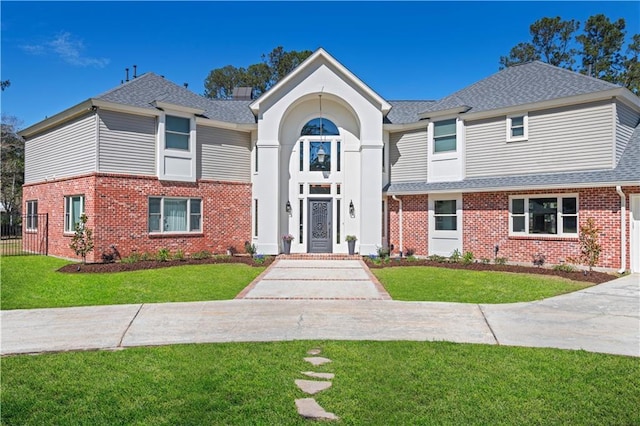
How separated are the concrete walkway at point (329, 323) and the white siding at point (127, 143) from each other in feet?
29.6

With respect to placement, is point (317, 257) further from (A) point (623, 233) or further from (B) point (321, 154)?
(A) point (623, 233)

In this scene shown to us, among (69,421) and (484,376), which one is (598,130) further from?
(69,421)

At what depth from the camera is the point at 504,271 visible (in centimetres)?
1413

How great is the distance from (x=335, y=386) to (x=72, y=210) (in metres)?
16.3

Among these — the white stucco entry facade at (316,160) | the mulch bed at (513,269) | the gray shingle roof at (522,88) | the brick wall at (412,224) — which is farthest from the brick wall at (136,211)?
the gray shingle roof at (522,88)

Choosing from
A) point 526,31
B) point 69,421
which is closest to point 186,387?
point 69,421

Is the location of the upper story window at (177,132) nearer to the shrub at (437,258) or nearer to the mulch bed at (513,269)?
the mulch bed at (513,269)

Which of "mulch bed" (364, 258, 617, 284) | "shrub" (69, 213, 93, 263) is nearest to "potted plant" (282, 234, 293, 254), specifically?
"mulch bed" (364, 258, 617, 284)

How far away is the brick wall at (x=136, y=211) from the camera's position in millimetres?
15867

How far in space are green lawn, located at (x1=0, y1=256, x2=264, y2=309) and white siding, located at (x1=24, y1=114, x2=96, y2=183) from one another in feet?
13.8

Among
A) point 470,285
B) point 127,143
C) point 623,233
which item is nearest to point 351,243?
point 470,285

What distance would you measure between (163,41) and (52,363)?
16047 millimetres

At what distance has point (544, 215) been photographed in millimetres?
15305

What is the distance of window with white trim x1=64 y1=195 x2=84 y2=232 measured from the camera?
16.7 m
